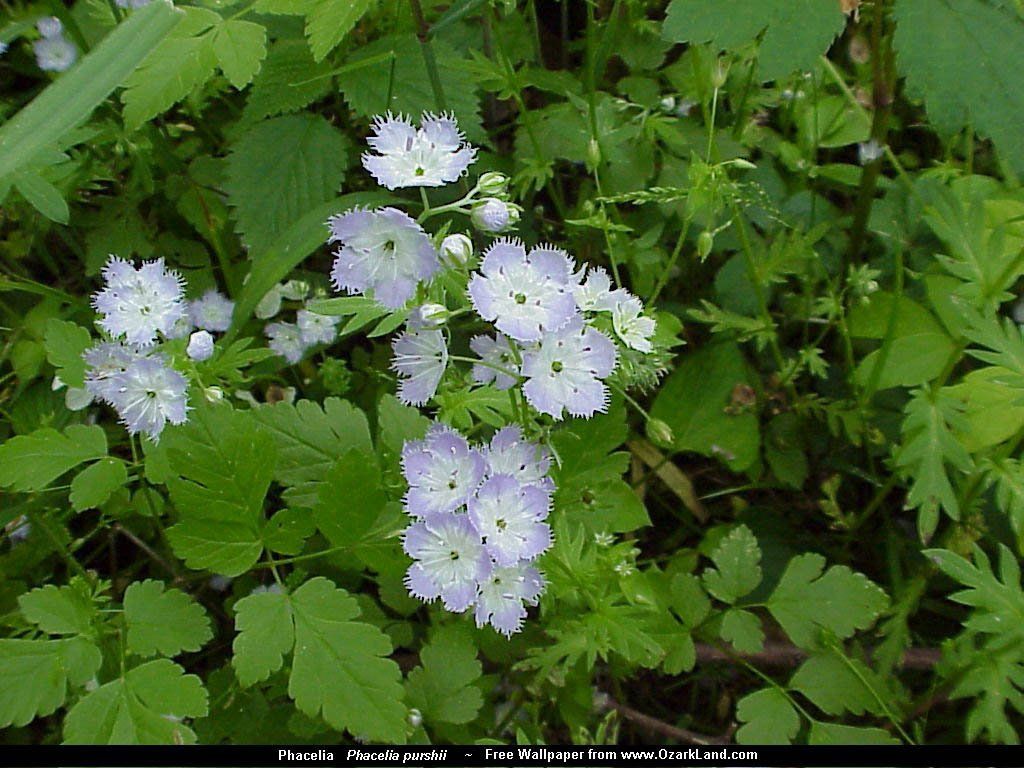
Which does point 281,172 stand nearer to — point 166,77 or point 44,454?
point 166,77

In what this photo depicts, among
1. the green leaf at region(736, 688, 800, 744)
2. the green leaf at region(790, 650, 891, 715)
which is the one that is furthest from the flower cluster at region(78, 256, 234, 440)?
the green leaf at region(790, 650, 891, 715)

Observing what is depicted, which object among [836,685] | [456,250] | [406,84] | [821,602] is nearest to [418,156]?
[456,250]

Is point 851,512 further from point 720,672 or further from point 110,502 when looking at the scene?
point 110,502

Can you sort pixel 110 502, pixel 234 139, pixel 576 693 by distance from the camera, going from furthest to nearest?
pixel 234 139 → pixel 110 502 → pixel 576 693

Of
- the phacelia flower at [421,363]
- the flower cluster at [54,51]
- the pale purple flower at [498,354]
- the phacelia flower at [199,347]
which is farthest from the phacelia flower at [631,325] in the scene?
the flower cluster at [54,51]

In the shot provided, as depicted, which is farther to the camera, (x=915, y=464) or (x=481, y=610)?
(x=915, y=464)

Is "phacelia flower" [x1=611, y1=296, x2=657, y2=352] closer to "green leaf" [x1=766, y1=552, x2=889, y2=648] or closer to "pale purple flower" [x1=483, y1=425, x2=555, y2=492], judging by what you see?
"pale purple flower" [x1=483, y1=425, x2=555, y2=492]

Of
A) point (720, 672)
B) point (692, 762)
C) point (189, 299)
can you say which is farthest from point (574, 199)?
point (692, 762)
